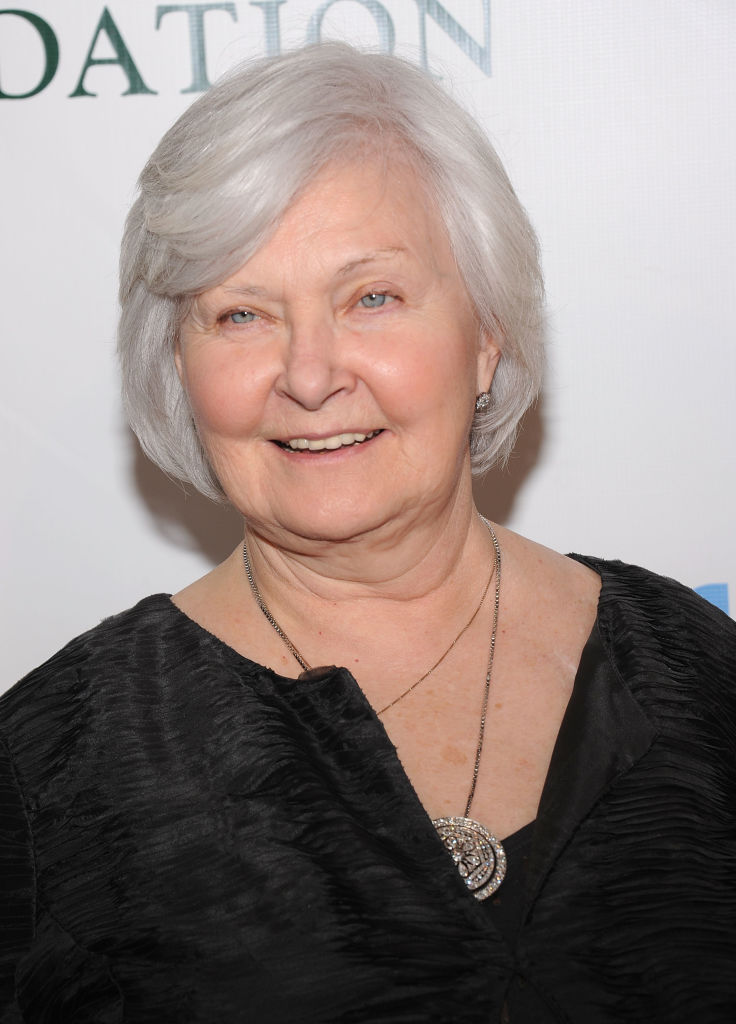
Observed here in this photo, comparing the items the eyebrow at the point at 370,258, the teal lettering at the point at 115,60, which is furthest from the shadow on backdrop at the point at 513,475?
the teal lettering at the point at 115,60

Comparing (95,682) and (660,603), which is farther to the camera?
(660,603)

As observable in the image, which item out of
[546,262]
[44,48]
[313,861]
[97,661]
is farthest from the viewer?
[546,262]

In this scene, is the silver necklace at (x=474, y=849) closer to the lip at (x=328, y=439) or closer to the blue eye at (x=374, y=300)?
the lip at (x=328, y=439)

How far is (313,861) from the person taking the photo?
1.63 m

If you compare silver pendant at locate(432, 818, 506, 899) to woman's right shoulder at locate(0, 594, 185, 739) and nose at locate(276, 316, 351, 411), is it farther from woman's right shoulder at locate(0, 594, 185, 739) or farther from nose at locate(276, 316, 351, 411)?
nose at locate(276, 316, 351, 411)

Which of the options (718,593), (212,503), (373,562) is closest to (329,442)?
(373,562)

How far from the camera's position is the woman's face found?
1.68 metres

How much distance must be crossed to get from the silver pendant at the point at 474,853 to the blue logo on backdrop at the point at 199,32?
154cm

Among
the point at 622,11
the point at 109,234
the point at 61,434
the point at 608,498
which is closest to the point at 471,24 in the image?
the point at 622,11

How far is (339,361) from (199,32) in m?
1.10

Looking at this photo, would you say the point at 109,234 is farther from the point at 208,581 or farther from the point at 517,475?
the point at 517,475

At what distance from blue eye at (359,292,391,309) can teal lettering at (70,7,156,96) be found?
99 centimetres

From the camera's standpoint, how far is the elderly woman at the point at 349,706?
1589 millimetres

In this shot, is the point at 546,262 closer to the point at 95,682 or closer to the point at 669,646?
the point at 669,646
